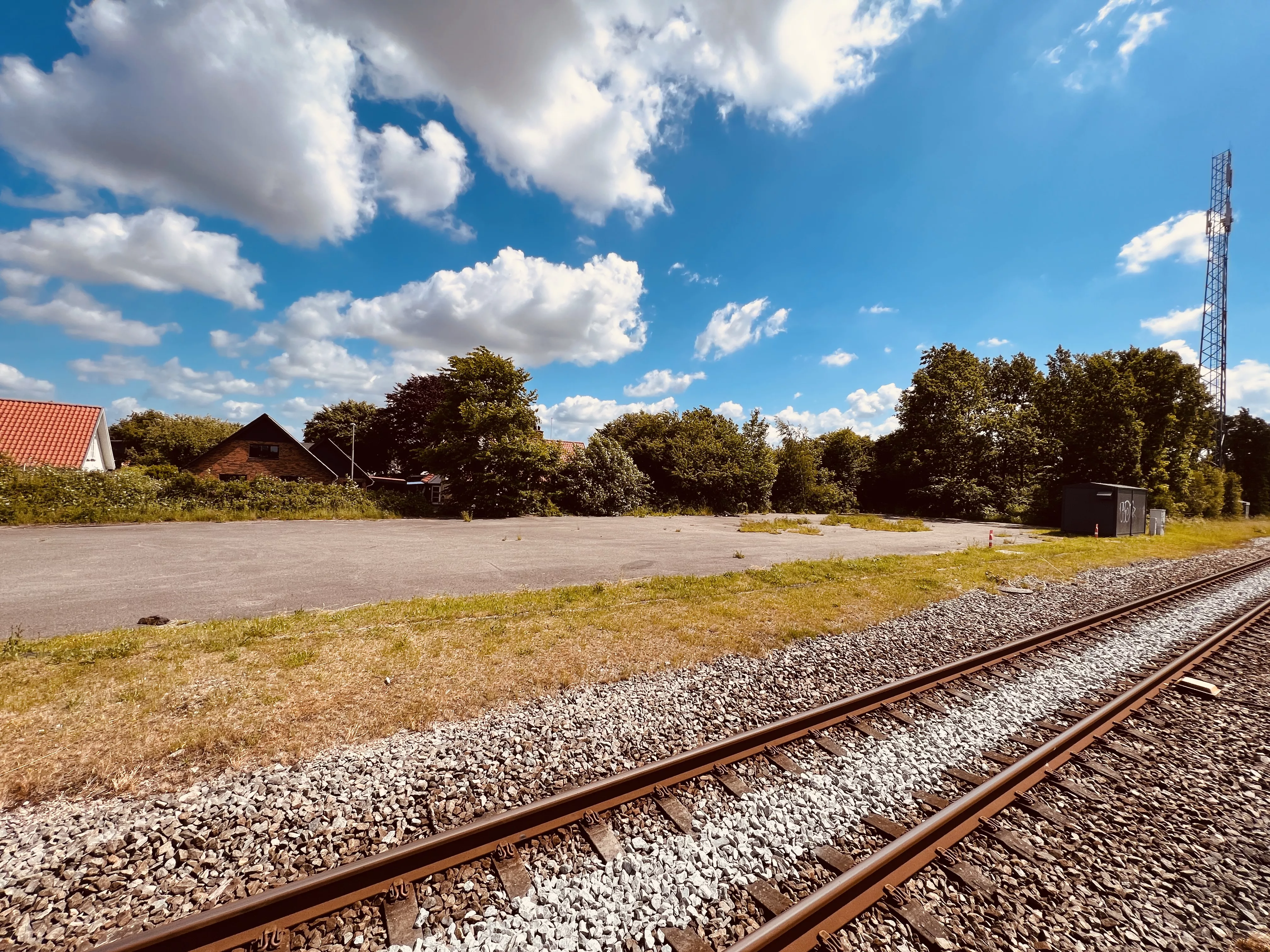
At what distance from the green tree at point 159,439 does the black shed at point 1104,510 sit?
79523mm

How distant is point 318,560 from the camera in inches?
548

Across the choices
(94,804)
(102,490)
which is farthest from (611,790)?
(102,490)

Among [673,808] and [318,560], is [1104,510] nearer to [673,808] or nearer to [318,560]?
[673,808]

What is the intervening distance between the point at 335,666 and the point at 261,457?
34995mm

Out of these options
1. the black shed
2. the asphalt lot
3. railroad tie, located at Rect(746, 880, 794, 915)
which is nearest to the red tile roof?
the asphalt lot

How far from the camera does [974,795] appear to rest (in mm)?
4086

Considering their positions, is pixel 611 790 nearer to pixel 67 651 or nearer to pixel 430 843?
pixel 430 843

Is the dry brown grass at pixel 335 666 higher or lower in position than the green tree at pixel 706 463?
lower

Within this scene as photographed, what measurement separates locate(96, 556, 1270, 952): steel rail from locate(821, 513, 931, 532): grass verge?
25976mm

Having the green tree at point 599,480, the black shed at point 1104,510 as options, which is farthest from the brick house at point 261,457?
the black shed at point 1104,510

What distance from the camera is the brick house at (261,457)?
33062 millimetres

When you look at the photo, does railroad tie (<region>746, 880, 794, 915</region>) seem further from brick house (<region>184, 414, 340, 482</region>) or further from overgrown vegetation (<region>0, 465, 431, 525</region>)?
brick house (<region>184, 414, 340, 482</region>)

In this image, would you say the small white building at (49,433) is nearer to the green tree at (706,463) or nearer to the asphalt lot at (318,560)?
the asphalt lot at (318,560)

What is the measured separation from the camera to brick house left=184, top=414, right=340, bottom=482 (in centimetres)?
3306
